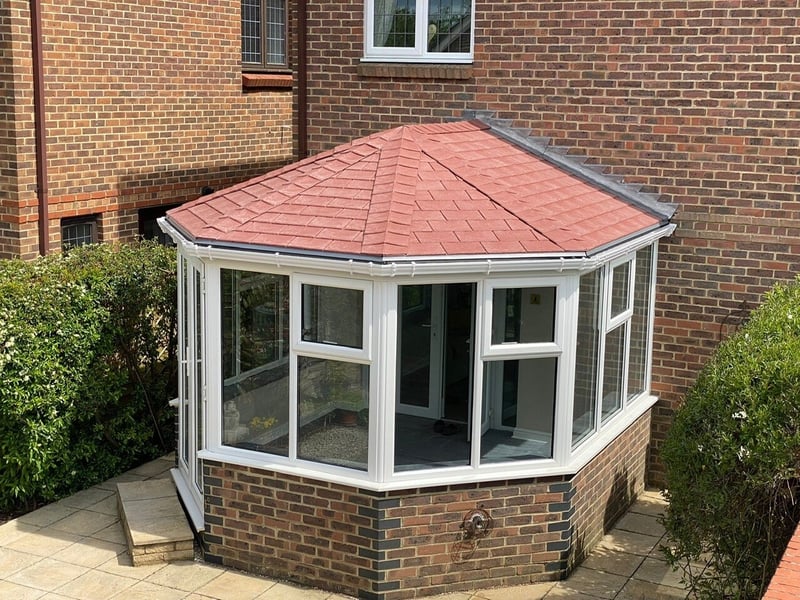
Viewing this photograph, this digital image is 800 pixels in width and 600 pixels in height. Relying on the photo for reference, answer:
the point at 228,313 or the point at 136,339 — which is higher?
the point at 228,313

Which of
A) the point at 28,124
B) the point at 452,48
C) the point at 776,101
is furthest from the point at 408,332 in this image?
the point at 28,124

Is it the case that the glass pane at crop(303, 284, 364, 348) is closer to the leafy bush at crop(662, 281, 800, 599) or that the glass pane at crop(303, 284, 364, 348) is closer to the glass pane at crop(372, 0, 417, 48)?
the leafy bush at crop(662, 281, 800, 599)

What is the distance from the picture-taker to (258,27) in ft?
49.4

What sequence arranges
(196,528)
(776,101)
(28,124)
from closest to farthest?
(196,528)
(776,101)
(28,124)

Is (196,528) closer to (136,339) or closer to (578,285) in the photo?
(136,339)

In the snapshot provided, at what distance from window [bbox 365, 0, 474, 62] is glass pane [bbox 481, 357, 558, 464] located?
12.1 ft

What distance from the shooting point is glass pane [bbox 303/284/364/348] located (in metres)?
7.66

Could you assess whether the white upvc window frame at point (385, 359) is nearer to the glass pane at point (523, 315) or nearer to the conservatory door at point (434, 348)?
the glass pane at point (523, 315)

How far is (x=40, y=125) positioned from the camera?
11.4 metres

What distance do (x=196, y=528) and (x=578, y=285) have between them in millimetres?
3596

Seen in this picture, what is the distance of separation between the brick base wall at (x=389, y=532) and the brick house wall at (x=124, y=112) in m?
4.76

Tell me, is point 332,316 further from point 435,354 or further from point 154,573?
point 435,354

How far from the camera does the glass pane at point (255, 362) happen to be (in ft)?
26.5

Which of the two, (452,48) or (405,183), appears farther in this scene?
(452,48)
